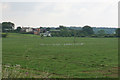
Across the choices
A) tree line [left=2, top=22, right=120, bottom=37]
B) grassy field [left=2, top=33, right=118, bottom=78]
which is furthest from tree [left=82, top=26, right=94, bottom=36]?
grassy field [left=2, top=33, right=118, bottom=78]

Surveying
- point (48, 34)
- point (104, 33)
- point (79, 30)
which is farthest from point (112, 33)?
point (48, 34)

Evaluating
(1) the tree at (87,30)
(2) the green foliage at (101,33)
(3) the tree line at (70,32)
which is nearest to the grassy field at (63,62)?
(3) the tree line at (70,32)

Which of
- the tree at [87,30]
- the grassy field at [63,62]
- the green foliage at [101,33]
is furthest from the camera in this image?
the green foliage at [101,33]

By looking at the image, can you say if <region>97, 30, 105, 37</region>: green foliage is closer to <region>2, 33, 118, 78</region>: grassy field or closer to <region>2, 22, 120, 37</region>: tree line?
<region>2, 22, 120, 37</region>: tree line

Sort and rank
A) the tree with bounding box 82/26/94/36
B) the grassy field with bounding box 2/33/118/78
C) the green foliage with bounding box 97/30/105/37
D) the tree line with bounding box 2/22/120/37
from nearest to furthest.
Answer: the grassy field with bounding box 2/33/118/78
the tree line with bounding box 2/22/120/37
the tree with bounding box 82/26/94/36
the green foliage with bounding box 97/30/105/37

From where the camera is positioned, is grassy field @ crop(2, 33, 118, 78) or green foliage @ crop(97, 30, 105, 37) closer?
grassy field @ crop(2, 33, 118, 78)

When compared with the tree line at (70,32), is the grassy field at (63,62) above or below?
below

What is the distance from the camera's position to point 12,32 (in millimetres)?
75125

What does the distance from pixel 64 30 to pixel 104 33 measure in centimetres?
1738

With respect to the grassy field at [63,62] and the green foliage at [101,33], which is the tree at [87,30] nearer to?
the green foliage at [101,33]

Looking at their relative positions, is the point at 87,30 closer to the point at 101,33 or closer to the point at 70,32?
the point at 101,33

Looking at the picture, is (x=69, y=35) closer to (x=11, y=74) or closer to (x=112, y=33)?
(x=112, y=33)

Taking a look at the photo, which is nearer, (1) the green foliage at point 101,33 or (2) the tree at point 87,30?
(2) the tree at point 87,30

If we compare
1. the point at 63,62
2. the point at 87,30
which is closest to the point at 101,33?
the point at 87,30
